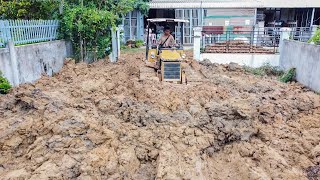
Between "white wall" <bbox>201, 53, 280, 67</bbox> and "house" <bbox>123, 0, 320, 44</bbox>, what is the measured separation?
547 cm

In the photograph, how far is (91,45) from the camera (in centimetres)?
1350

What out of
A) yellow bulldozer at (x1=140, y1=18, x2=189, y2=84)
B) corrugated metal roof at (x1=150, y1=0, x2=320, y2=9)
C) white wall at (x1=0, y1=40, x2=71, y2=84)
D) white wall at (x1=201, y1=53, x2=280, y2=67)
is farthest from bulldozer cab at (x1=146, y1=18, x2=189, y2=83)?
corrugated metal roof at (x1=150, y1=0, x2=320, y2=9)

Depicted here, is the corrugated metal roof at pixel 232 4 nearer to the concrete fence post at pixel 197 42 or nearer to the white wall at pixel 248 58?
the concrete fence post at pixel 197 42

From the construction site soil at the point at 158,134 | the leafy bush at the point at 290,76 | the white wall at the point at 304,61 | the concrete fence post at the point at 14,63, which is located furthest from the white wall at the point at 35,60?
the white wall at the point at 304,61

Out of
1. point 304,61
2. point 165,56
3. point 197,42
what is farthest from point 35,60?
point 304,61

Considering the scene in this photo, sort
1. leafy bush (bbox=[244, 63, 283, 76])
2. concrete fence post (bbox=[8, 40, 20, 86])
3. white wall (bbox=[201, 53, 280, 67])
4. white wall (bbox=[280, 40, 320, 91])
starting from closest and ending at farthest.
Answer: concrete fence post (bbox=[8, 40, 20, 86]) < white wall (bbox=[280, 40, 320, 91]) < leafy bush (bbox=[244, 63, 283, 76]) < white wall (bbox=[201, 53, 280, 67])

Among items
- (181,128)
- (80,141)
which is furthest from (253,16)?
(80,141)

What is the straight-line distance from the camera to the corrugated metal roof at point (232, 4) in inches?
797

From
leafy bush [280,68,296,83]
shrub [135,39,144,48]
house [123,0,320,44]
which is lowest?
leafy bush [280,68,296,83]

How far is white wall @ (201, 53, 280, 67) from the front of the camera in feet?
46.5

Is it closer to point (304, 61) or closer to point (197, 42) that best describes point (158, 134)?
point (304, 61)

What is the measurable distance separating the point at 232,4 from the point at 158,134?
16.6 meters

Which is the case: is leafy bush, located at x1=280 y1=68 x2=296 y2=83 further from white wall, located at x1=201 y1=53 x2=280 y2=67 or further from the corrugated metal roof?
the corrugated metal roof

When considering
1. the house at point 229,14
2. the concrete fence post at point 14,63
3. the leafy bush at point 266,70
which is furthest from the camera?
the house at point 229,14
